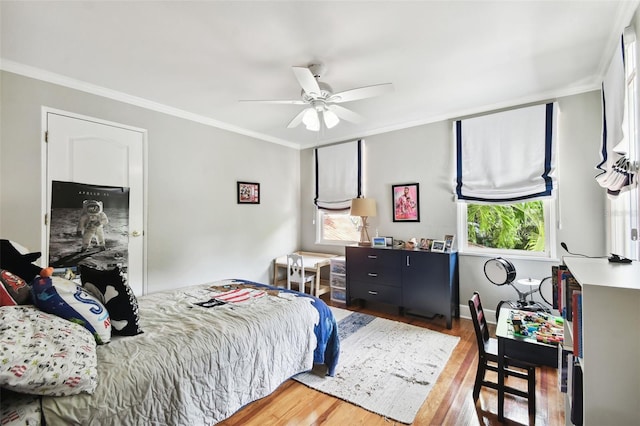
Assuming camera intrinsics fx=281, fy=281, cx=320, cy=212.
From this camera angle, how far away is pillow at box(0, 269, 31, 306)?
133cm

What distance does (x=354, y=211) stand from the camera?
409 centimetres

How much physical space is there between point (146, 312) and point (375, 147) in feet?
11.6

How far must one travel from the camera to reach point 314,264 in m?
4.11

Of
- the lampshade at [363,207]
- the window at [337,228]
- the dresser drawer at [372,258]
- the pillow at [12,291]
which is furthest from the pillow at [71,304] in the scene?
the window at [337,228]

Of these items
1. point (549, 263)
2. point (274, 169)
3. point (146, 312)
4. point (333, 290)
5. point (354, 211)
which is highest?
point (274, 169)

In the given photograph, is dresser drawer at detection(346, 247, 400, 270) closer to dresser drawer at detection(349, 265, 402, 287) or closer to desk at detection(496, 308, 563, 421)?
dresser drawer at detection(349, 265, 402, 287)

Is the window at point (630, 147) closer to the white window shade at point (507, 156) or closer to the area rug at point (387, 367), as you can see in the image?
the white window shade at point (507, 156)

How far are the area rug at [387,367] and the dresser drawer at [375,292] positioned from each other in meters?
0.34

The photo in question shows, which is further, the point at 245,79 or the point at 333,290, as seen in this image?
the point at 333,290

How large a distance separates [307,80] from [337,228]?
304cm

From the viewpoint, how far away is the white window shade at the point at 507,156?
9.85 ft

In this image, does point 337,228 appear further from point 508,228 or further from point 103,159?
point 103,159

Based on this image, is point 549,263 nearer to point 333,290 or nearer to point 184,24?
point 333,290

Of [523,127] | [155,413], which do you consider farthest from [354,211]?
[155,413]
